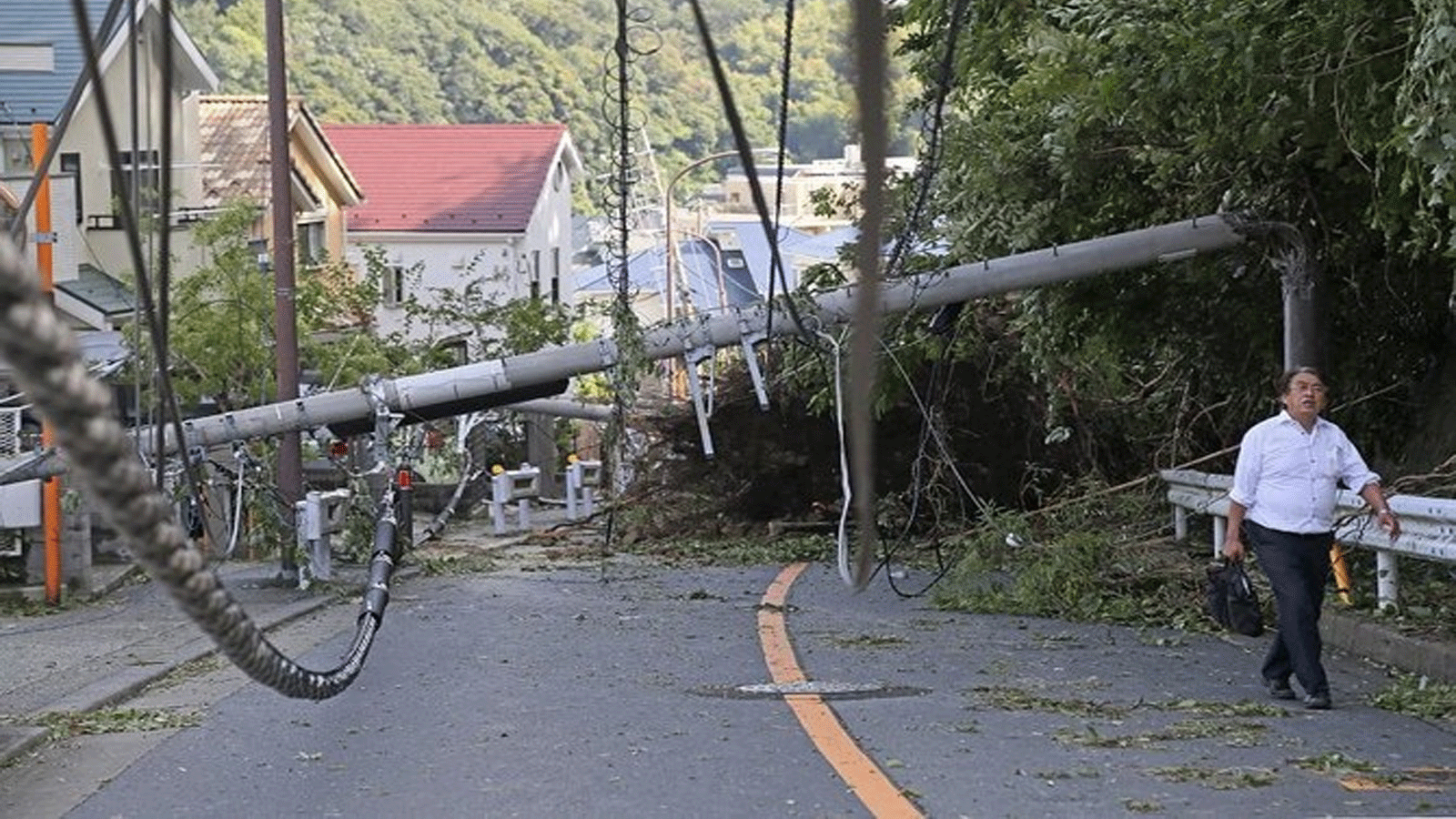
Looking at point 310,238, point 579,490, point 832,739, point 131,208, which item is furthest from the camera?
point 310,238

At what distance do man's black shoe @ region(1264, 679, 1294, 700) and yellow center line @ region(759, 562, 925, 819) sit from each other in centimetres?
226

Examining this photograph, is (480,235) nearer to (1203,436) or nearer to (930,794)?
(1203,436)

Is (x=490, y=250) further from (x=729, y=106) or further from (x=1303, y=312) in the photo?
(x=729, y=106)

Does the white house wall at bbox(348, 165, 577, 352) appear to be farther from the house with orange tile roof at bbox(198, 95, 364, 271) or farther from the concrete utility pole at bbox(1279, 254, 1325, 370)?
the concrete utility pole at bbox(1279, 254, 1325, 370)

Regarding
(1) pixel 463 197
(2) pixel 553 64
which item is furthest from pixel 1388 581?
(1) pixel 463 197

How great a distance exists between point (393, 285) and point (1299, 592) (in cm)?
3564

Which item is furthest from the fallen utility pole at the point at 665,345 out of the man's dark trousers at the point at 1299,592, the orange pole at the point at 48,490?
the man's dark trousers at the point at 1299,592

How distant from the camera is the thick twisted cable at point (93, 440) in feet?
10.1

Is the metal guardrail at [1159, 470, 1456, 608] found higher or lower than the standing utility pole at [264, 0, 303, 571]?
lower

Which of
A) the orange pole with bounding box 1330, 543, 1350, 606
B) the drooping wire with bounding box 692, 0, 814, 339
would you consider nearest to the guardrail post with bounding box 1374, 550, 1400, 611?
the orange pole with bounding box 1330, 543, 1350, 606

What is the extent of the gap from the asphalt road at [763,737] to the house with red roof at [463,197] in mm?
38995

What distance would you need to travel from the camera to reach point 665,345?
20.2 m

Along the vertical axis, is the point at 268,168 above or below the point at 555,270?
above

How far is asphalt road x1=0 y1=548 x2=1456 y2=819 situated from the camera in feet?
29.7
